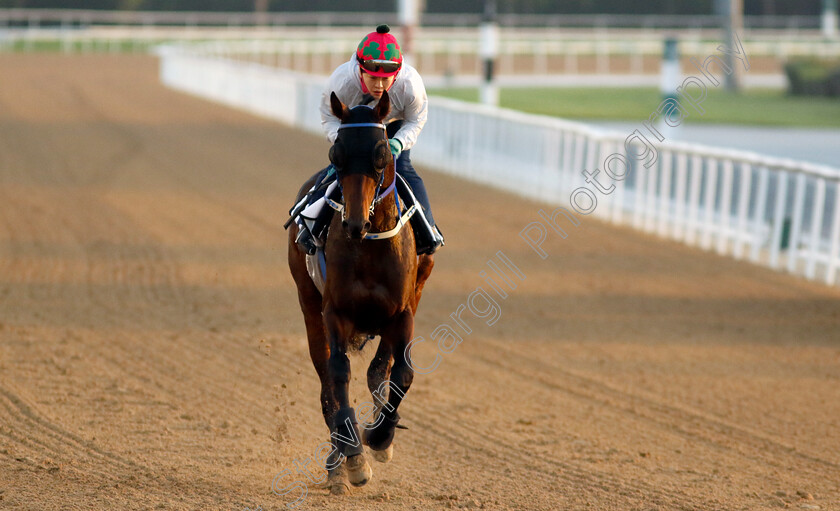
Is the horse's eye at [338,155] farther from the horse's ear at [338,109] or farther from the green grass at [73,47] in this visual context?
the green grass at [73,47]

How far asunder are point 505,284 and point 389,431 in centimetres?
580

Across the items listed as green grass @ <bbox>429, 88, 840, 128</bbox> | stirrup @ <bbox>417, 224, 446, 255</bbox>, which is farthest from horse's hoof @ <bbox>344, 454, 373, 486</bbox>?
green grass @ <bbox>429, 88, 840, 128</bbox>

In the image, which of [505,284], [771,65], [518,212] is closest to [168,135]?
[518,212]

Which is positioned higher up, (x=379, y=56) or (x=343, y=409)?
(x=379, y=56)

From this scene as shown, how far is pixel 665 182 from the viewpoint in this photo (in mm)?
14164

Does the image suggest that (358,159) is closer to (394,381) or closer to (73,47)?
(394,381)

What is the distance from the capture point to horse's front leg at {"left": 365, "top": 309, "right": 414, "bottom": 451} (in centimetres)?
548

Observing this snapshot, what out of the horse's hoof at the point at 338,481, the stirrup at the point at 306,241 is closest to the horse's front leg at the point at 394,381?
the horse's hoof at the point at 338,481

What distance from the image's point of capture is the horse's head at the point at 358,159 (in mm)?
4840

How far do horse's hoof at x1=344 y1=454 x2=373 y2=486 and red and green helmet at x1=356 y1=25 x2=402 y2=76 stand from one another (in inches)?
72.2

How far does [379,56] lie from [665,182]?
9509mm

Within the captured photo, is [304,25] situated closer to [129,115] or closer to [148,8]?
[148,8]

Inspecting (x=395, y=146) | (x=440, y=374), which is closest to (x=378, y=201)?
(x=395, y=146)

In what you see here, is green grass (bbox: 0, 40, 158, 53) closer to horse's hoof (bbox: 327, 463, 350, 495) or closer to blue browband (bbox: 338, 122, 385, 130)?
horse's hoof (bbox: 327, 463, 350, 495)
